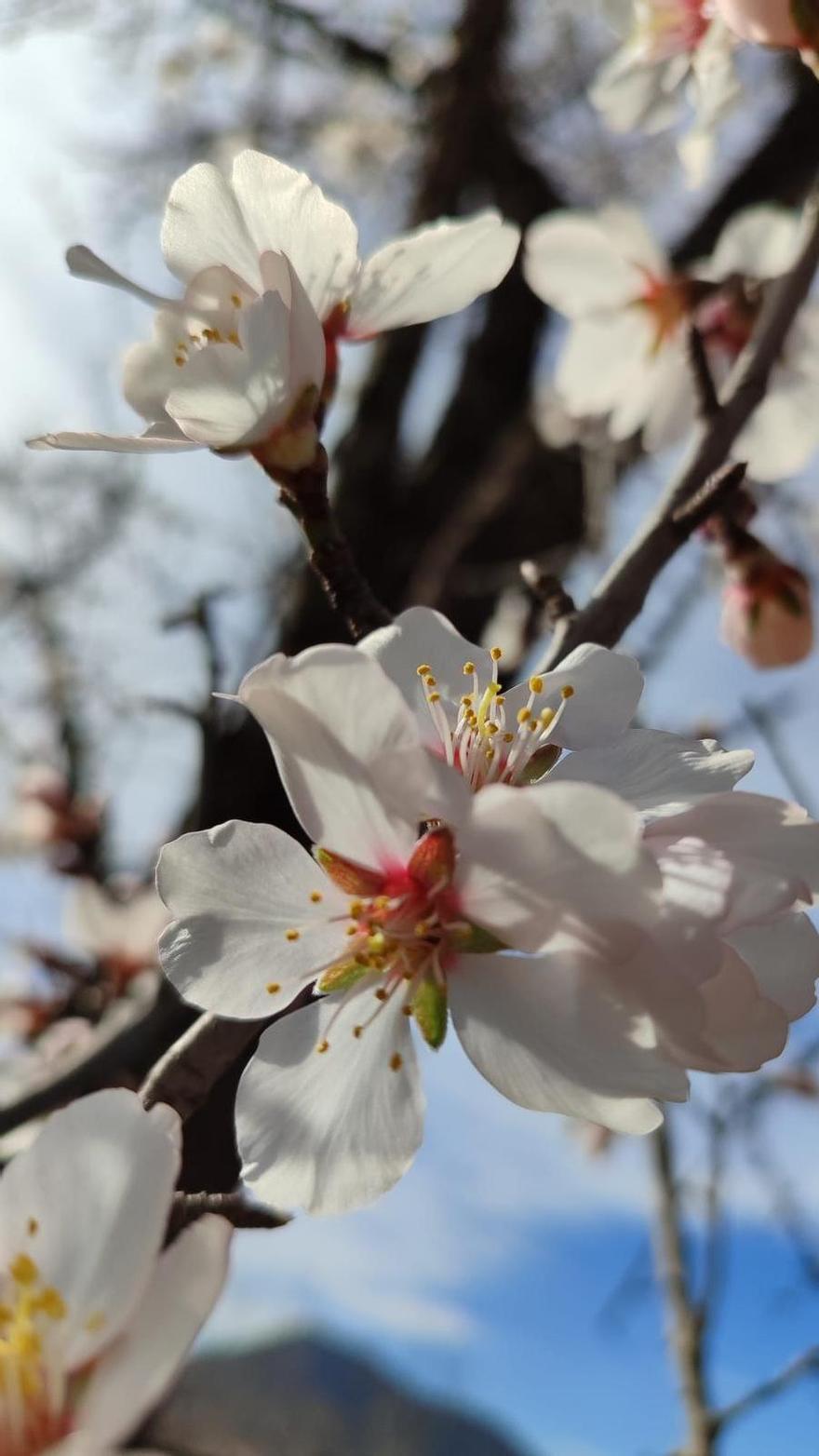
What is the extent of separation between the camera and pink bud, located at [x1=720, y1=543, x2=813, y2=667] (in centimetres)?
86

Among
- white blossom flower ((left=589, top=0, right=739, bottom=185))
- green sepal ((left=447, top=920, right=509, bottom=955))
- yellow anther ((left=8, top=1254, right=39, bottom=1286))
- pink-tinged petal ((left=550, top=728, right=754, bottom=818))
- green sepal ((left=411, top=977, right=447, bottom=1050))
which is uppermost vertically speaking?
white blossom flower ((left=589, top=0, right=739, bottom=185))

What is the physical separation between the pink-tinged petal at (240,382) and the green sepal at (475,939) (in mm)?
243

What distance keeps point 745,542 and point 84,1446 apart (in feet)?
2.42

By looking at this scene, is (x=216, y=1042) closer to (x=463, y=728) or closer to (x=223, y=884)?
(x=223, y=884)

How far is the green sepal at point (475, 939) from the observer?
433 mm

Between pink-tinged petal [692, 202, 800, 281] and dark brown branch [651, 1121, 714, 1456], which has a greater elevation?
pink-tinged petal [692, 202, 800, 281]

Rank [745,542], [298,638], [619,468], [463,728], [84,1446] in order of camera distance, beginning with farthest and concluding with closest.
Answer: [619,468] < [298,638] < [745,542] < [463,728] < [84,1446]

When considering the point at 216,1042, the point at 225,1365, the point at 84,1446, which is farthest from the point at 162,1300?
the point at 225,1365

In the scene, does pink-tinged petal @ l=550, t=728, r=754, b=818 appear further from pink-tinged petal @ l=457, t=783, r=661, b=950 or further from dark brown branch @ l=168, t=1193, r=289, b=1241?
dark brown branch @ l=168, t=1193, r=289, b=1241

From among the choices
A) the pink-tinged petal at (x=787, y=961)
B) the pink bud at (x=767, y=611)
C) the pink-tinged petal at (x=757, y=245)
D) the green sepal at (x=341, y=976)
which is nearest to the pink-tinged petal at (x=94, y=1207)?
the green sepal at (x=341, y=976)

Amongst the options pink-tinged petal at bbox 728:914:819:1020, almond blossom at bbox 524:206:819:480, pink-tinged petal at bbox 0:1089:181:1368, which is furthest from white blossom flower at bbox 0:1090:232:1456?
almond blossom at bbox 524:206:819:480

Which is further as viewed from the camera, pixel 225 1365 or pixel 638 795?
pixel 225 1365

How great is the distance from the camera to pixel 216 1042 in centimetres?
49

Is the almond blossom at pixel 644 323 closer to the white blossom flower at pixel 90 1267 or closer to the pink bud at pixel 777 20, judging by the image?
the pink bud at pixel 777 20
